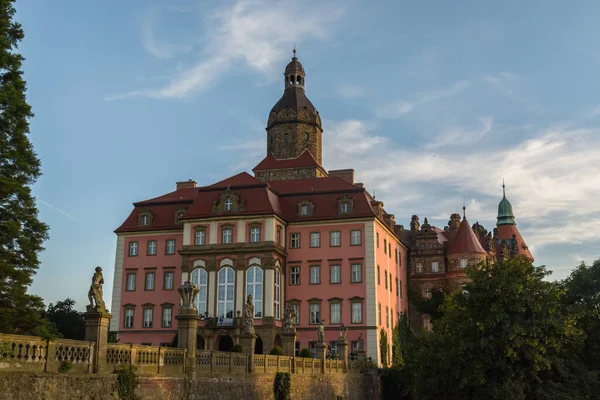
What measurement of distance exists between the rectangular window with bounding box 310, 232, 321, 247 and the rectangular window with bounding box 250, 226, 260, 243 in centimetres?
458

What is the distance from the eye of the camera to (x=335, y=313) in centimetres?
5388

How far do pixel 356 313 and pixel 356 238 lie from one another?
18.7 ft

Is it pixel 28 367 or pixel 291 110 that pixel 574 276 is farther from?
pixel 28 367

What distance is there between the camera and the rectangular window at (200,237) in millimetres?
54656

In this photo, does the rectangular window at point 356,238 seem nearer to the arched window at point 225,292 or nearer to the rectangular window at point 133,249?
the arched window at point 225,292

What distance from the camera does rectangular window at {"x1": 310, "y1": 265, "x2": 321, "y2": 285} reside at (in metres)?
55.0

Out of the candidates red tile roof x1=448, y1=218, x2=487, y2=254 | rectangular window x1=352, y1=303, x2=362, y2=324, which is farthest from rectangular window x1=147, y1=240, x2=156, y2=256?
red tile roof x1=448, y1=218, x2=487, y2=254

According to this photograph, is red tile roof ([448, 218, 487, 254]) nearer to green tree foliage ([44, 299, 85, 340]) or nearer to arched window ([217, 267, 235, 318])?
arched window ([217, 267, 235, 318])

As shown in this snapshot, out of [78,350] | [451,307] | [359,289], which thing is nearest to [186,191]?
[359,289]

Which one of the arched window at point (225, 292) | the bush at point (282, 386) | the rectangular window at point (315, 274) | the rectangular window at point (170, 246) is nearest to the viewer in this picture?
the bush at point (282, 386)

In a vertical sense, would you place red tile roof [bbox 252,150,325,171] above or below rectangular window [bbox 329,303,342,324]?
above

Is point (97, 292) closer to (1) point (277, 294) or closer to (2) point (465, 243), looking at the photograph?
(1) point (277, 294)

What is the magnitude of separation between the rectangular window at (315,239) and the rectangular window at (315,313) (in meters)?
4.64

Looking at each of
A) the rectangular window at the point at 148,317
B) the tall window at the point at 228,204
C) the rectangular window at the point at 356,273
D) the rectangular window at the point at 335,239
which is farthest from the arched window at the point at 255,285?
the rectangular window at the point at 148,317
